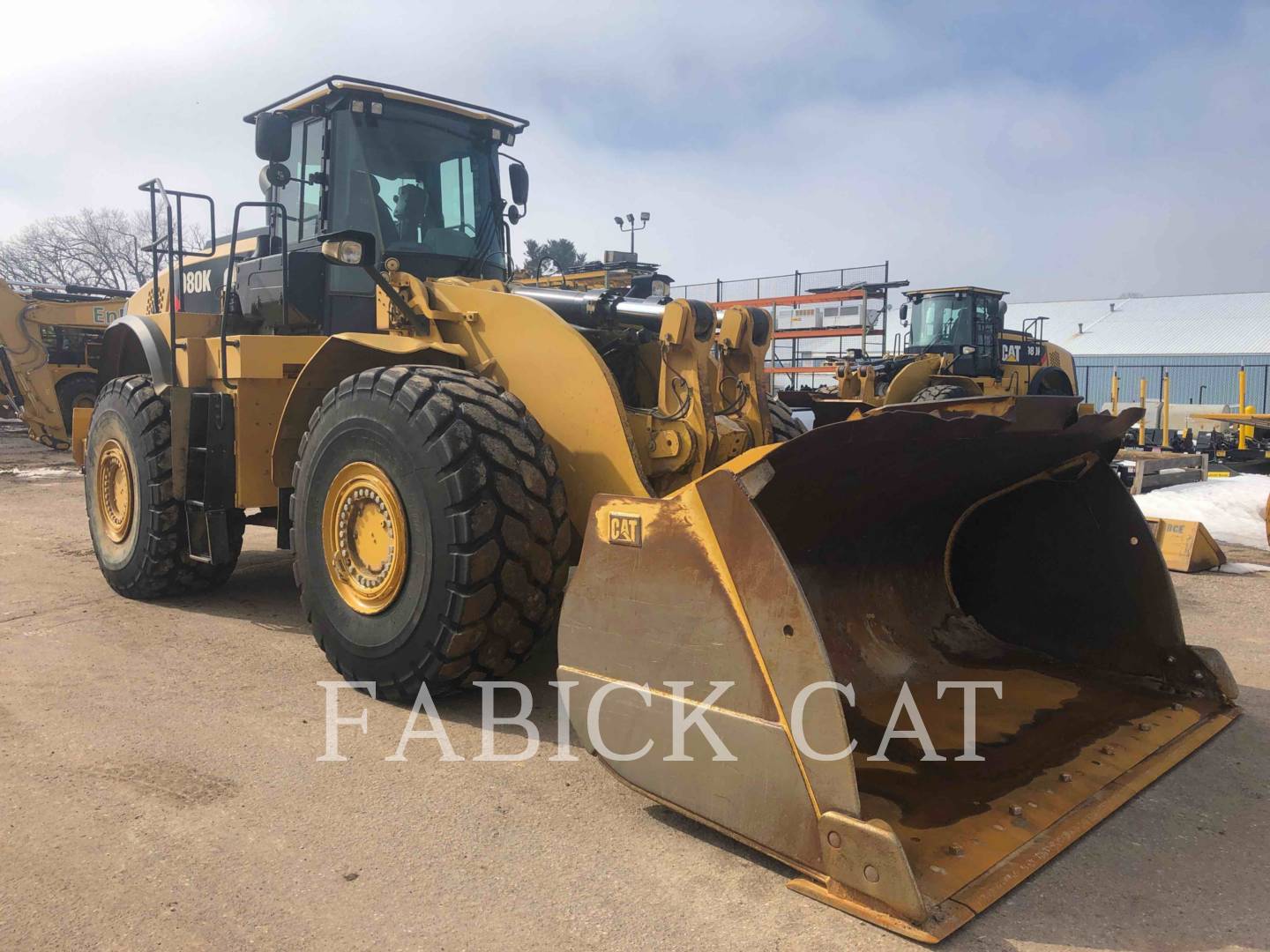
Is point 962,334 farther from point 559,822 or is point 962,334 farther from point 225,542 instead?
point 559,822

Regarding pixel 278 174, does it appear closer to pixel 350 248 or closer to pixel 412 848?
pixel 350 248

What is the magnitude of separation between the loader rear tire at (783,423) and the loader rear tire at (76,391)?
53.8ft

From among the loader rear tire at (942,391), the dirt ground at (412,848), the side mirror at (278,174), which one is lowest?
the dirt ground at (412,848)

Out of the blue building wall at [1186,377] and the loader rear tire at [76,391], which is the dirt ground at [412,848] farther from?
the blue building wall at [1186,377]

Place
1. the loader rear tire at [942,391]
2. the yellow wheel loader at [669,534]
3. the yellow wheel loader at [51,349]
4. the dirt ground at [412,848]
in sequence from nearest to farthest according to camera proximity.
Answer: the dirt ground at [412,848]
the yellow wheel loader at [669,534]
the loader rear tire at [942,391]
the yellow wheel loader at [51,349]

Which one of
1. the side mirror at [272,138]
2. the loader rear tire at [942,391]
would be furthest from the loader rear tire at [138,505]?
the loader rear tire at [942,391]

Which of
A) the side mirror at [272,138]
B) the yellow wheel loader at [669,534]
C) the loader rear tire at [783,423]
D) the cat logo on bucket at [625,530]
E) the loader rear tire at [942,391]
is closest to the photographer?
the yellow wheel loader at [669,534]

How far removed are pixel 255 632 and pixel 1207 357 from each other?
4782 centimetres

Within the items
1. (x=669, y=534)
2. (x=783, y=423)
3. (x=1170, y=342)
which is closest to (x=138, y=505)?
(x=783, y=423)

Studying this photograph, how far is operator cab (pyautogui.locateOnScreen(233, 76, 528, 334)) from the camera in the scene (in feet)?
17.5

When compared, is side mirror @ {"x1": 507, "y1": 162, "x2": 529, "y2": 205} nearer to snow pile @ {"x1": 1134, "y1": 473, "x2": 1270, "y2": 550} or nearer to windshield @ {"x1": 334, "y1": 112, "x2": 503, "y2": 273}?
windshield @ {"x1": 334, "y1": 112, "x2": 503, "y2": 273}

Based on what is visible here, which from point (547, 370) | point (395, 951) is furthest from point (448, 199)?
point (395, 951)

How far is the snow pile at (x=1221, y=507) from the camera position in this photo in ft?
30.6

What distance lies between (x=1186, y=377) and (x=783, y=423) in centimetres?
4261
